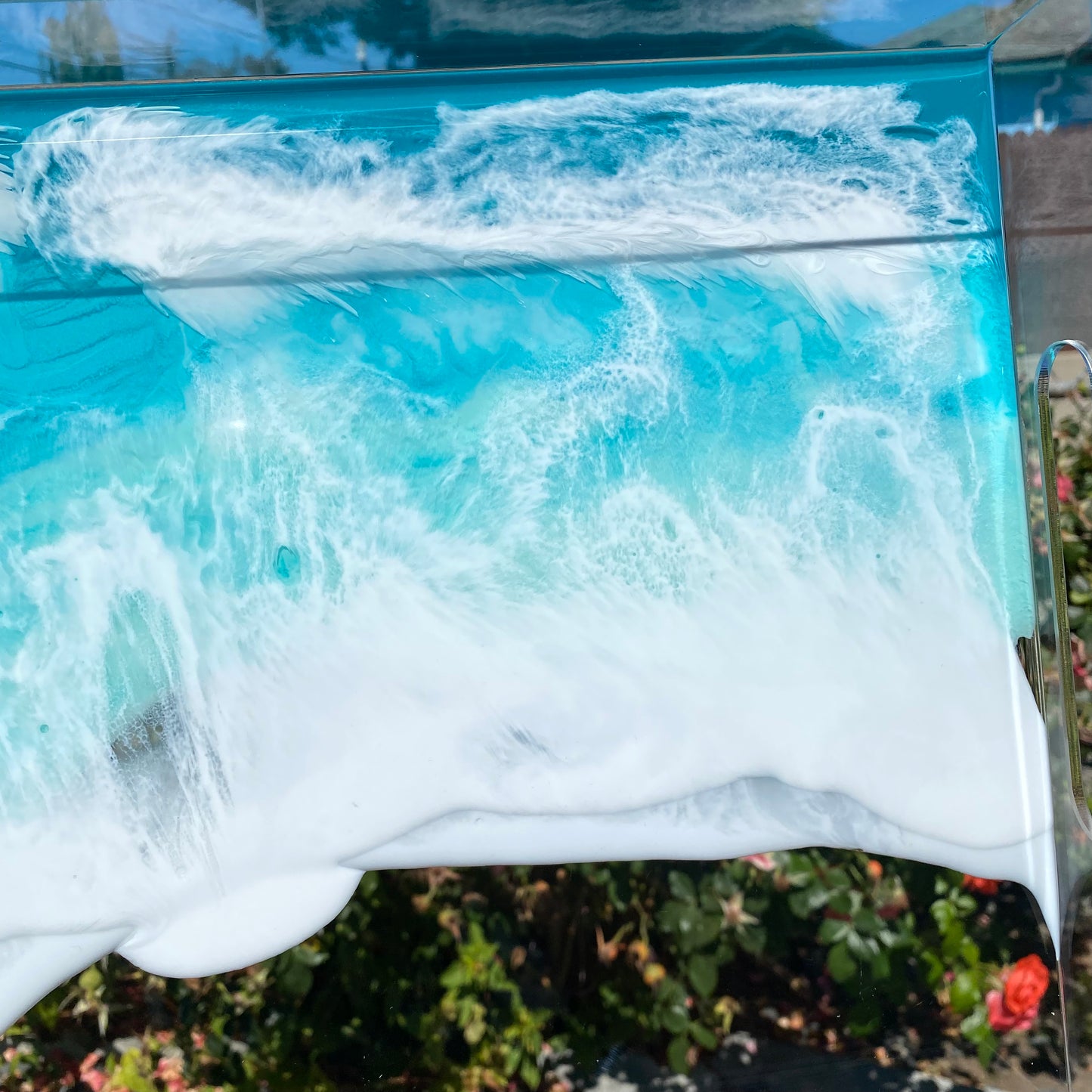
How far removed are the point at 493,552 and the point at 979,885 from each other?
0.70 meters

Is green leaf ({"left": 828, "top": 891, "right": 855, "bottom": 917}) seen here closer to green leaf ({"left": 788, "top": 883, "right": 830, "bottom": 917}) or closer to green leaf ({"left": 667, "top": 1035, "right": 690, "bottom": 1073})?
green leaf ({"left": 788, "top": 883, "right": 830, "bottom": 917})

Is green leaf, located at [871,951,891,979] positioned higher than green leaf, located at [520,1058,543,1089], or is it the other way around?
green leaf, located at [871,951,891,979]

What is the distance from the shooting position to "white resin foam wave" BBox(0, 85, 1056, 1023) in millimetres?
922

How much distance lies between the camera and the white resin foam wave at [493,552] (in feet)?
3.03

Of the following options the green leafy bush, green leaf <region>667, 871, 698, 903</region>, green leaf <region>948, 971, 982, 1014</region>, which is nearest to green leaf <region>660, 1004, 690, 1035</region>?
the green leafy bush

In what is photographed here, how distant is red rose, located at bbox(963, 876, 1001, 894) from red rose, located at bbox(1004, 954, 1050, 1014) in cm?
9

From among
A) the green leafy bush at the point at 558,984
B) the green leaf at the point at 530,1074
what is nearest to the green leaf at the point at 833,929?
the green leafy bush at the point at 558,984

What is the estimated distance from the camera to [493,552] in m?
0.95

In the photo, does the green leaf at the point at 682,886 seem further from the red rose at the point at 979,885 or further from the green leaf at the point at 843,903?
the red rose at the point at 979,885

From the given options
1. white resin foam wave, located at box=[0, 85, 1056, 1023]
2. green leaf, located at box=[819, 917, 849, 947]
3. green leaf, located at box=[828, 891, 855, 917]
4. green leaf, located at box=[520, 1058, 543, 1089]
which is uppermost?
white resin foam wave, located at box=[0, 85, 1056, 1023]

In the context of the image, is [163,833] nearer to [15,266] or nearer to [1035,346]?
[15,266]

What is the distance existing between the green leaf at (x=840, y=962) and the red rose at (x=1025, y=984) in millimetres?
187

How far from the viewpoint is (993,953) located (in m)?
0.96

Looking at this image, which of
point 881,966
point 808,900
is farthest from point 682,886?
point 881,966
